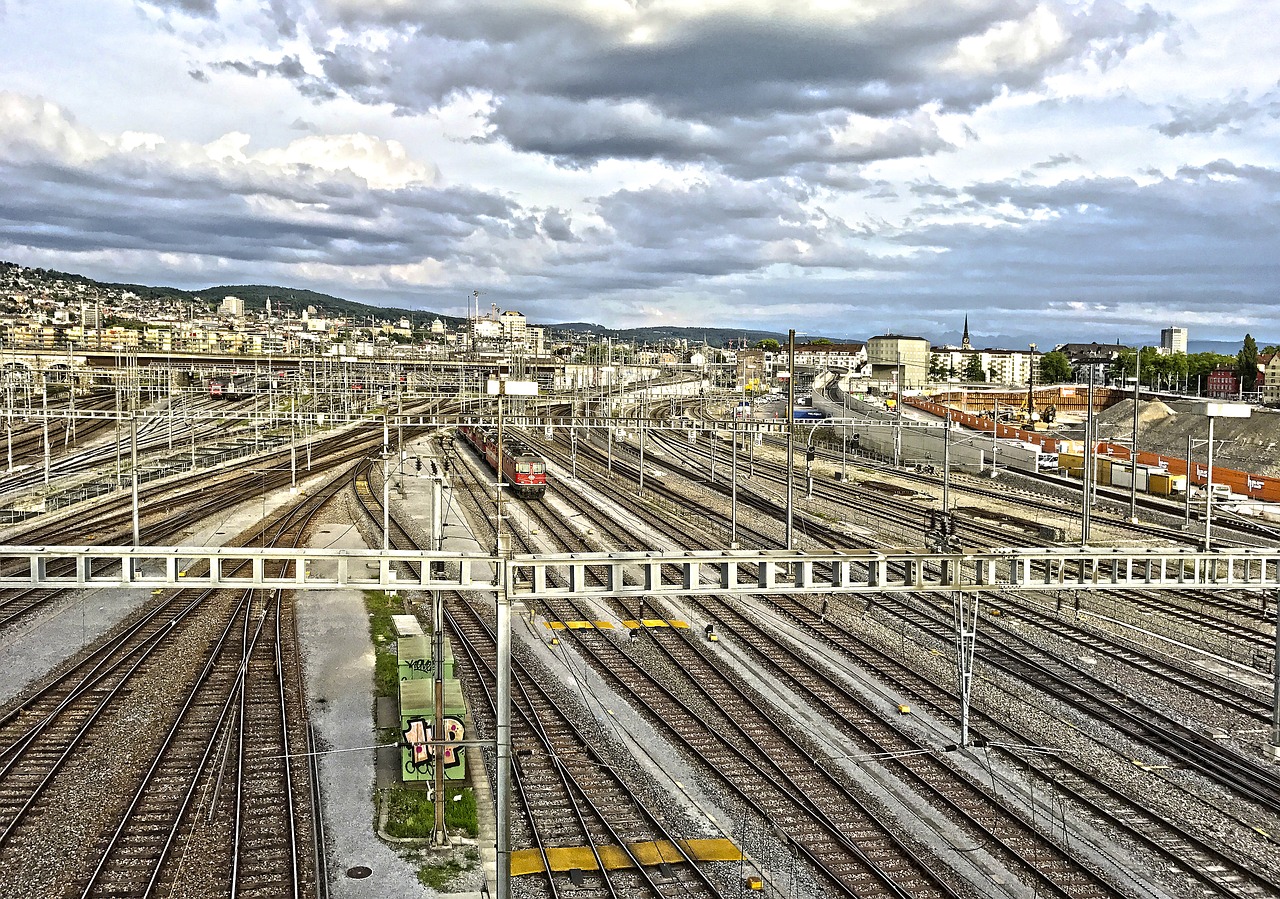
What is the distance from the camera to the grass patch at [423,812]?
618 inches

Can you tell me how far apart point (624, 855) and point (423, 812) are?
3.54 m

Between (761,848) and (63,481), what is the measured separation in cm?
4878

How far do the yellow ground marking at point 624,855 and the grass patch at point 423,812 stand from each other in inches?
59.0

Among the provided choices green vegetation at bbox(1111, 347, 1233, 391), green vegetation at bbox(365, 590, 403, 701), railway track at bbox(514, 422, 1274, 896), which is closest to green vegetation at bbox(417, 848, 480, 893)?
green vegetation at bbox(365, 590, 403, 701)

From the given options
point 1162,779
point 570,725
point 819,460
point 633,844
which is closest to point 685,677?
point 570,725

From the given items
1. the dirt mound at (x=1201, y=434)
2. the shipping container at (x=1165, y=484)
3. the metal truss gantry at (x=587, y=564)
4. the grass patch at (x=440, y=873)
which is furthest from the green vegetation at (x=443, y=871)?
the dirt mound at (x=1201, y=434)

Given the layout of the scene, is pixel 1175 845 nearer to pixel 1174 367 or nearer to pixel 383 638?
pixel 383 638

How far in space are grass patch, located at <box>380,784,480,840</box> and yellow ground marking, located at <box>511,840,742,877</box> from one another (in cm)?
150

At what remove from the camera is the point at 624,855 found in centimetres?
1470

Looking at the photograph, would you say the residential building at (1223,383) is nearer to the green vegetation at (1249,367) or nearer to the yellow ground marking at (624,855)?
the green vegetation at (1249,367)

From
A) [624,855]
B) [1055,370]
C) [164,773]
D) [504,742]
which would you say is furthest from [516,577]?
→ [1055,370]

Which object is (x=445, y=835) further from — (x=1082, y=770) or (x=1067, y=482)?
(x=1067, y=482)

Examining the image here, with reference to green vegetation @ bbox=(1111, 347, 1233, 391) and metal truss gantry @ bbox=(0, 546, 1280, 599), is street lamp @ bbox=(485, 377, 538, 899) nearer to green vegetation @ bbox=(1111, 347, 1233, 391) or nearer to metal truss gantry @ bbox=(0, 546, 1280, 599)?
metal truss gantry @ bbox=(0, 546, 1280, 599)

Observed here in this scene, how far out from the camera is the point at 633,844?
49.6 feet
